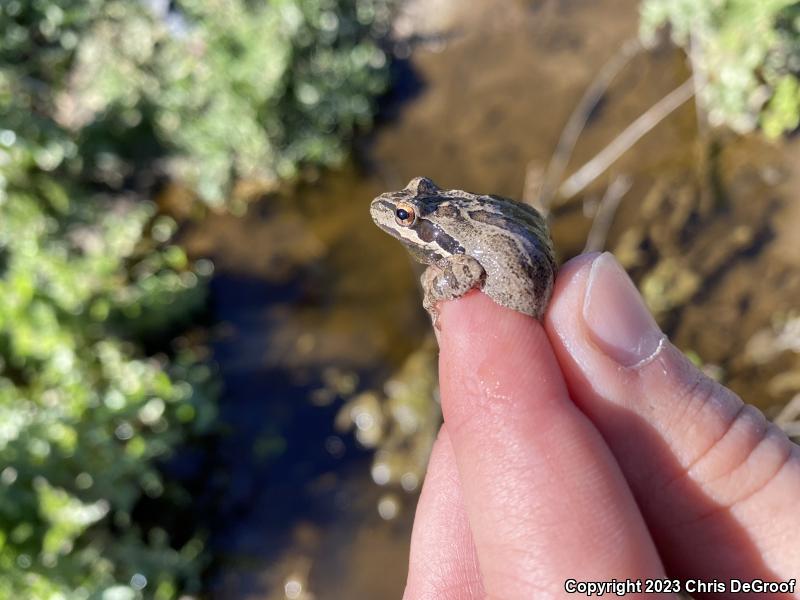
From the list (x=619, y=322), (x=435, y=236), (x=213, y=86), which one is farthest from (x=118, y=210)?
(x=619, y=322)

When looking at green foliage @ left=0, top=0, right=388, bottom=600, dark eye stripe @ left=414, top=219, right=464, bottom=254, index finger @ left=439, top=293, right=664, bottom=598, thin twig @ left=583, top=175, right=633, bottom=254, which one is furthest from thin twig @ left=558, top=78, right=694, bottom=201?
index finger @ left=439, top=293, right=664, bottom=598

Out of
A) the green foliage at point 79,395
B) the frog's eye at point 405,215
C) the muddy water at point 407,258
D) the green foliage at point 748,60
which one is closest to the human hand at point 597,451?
the frog's eye at point 405,215

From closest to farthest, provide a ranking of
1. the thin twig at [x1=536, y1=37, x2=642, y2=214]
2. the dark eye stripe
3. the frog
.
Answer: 1. the frog
2. the dark eye stripe
3. the thin twig at [x1=536, y1=37, x2=642, y2=214]

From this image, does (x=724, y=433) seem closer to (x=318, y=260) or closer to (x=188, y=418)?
(x=188, y=418)

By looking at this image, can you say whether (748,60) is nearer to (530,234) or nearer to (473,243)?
(530,234)

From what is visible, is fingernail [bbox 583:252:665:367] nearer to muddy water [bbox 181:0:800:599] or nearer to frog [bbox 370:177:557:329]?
frog [bbox 370:177:557:329]

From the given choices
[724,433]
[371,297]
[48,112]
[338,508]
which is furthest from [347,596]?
[48,112]

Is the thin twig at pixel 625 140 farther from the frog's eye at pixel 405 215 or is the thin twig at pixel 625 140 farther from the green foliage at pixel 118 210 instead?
the frog's eye at pixel 405 215
